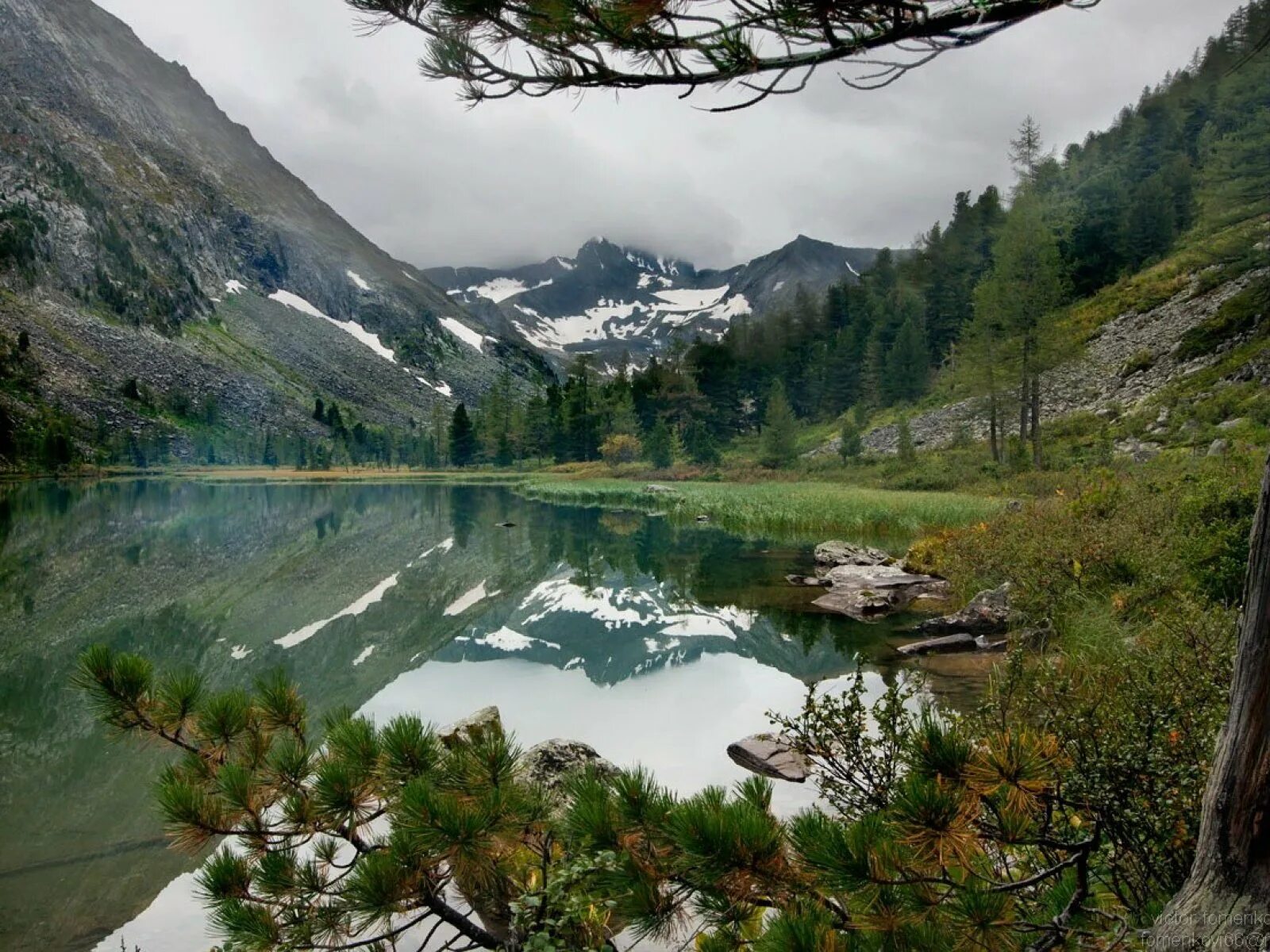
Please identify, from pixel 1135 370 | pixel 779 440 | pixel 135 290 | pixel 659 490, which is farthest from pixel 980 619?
pixel 135 290

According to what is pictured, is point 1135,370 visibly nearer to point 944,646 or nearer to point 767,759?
point 944,646

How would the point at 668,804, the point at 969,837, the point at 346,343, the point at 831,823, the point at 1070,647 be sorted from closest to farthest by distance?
the point at 969,837, the point at 831,823, the point at 668,804, the point at 1070,647, the point at 346,343

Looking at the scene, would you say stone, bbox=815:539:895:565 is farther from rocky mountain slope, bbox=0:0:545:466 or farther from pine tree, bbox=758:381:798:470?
rocky mountain slope, bbox=0:0:545:466

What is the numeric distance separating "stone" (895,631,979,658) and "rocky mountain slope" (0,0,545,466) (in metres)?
98.5

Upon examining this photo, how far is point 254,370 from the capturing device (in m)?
139

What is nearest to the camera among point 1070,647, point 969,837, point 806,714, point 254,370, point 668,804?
point 969,837

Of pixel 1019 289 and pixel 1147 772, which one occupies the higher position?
pixel 1019 289

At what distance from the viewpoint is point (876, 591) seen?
13.3m

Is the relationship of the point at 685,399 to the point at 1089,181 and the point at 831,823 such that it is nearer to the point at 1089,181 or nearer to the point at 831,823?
the point at 1089,181

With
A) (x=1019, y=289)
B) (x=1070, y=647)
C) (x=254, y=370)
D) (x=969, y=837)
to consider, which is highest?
(x=254, y=370)

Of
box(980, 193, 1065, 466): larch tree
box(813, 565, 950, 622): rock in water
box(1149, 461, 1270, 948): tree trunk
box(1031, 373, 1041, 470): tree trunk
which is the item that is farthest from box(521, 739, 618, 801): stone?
box(980, 193, 1065, 466): larch tree

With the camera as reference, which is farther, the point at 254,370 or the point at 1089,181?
the point at 254,370

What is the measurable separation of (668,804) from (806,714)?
1.38m

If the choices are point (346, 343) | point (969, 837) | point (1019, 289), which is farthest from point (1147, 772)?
point (346, 343)
